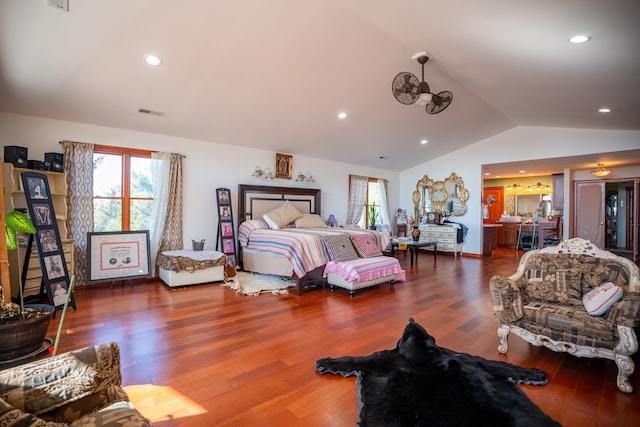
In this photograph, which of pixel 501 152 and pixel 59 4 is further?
pixel 501 152

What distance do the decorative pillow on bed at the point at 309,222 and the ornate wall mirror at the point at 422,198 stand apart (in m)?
3.92

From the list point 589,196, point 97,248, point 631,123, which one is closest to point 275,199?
point 97,248

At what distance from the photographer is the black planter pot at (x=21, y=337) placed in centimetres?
175

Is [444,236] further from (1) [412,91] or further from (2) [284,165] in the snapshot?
(1) [412,91]

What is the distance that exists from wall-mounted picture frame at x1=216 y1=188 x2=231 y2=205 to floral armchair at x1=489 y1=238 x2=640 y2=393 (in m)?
4.47

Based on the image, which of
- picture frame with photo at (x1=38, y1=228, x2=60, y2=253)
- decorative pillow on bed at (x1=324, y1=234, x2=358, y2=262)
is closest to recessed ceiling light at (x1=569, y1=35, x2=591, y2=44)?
decorative pillow on bed at (x1=324, y1=234, x2=358, y2=262)

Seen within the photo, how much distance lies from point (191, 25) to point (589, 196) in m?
10.3

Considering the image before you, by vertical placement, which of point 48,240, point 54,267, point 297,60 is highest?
point 297,60

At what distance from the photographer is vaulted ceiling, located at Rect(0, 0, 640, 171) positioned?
2.64 m

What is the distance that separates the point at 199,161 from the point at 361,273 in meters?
3.46

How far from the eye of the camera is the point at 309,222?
6.36 m

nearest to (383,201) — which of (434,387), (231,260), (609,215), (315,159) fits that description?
(315,159)

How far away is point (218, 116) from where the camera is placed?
487cm

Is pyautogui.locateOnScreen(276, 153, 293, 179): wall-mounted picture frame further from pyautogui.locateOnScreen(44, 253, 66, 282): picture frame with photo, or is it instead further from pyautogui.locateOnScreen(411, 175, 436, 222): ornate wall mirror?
pyautogui.locateOnScreen(411, 175, 436, 222): ornate wall mirror
